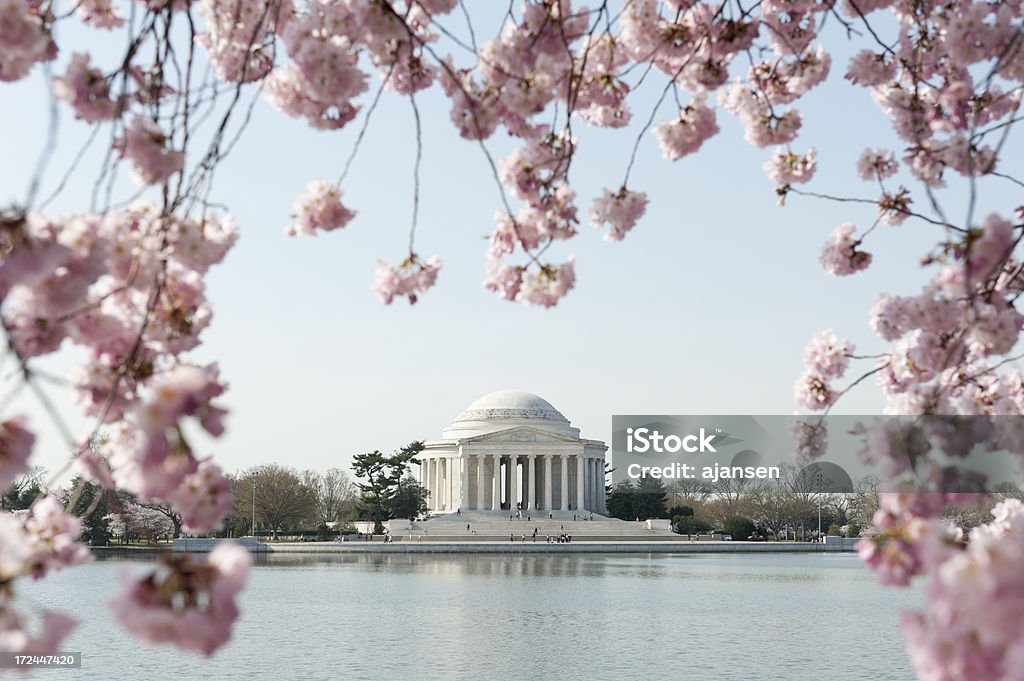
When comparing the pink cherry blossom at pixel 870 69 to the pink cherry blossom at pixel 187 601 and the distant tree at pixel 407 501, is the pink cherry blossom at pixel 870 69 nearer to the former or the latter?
the pink cherry blossom at pixel 187 601

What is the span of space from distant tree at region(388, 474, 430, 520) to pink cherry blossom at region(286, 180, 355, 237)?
8314 centimetres

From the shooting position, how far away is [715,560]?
5191 centimetres

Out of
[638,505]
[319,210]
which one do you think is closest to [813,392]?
[319,210]

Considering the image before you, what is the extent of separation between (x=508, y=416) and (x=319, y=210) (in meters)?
89.0

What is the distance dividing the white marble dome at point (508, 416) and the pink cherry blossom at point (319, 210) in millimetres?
86258

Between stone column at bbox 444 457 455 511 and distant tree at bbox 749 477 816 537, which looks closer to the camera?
distant tree at bbox 749 477 816 537

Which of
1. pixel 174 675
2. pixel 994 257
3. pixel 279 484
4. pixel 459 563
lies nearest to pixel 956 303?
pixel 994 257

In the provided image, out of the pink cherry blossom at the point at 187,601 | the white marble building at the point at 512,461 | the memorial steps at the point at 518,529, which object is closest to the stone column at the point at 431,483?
the white marble building at the point at 512,461

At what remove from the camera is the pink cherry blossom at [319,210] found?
596 centimetres

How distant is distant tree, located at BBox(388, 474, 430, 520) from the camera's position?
87.9 metres

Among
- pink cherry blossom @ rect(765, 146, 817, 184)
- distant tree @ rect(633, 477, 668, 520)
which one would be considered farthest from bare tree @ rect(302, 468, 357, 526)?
pink cherry blossom @ rect(765, 146, 817, 184)

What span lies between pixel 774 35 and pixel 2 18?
18.0 feet

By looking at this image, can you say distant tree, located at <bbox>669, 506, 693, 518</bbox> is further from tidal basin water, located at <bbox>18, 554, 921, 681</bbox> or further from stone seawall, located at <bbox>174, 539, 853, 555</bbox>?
tidal basin water, located at <bbox>18, 554, 921, 681</bbox>

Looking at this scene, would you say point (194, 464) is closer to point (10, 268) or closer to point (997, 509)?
point (10, 268)
